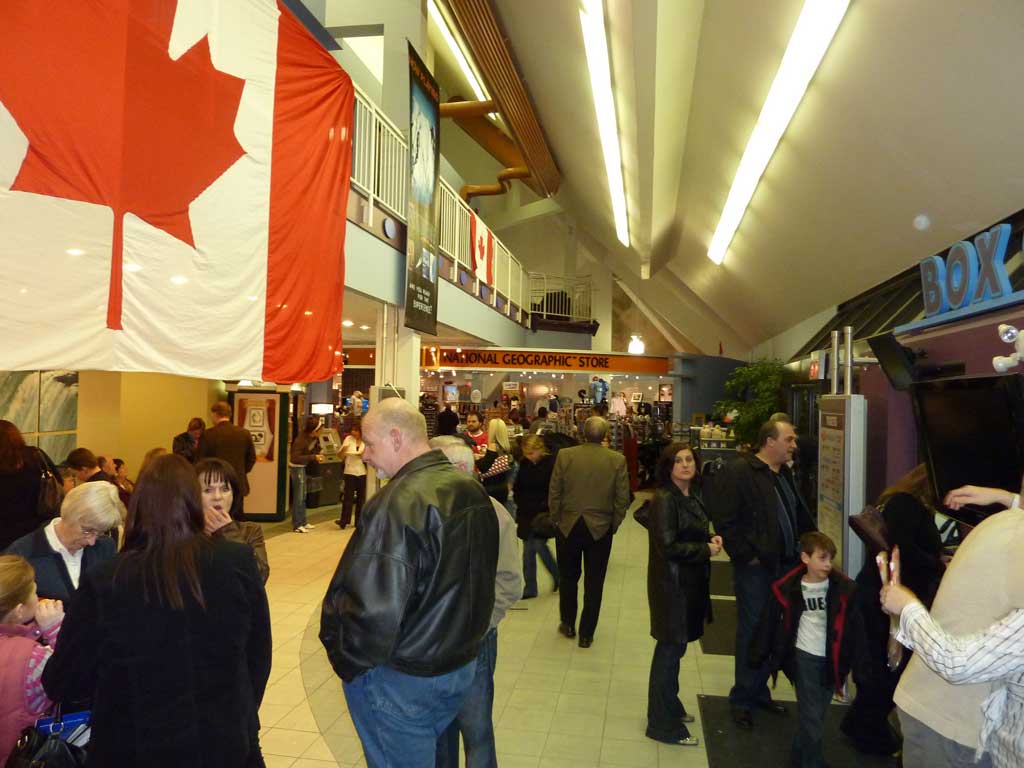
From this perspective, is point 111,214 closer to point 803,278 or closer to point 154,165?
point 154,165

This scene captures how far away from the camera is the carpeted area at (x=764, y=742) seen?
3521 millimetres

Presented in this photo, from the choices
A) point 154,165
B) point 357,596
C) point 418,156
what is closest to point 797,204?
point 418,156

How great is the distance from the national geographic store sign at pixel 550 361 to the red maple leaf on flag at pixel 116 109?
9.15m

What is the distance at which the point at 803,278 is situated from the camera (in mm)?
9281

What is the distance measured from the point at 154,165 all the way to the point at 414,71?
4.31m

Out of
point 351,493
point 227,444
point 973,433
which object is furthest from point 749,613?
point 351,493

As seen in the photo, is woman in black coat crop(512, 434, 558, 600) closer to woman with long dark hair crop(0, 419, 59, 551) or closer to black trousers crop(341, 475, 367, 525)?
woman with long dark hair crop(0, 419, 59, 551)

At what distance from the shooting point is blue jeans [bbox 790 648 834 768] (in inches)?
127

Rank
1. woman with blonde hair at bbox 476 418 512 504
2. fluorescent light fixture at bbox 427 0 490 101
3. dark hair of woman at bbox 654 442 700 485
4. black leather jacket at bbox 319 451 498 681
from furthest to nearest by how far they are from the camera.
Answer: fluorescent light fixture at bbox 427 0 490 101, woman with blonde hair at bbox 476 418 512 504, dark hair of woman at bbox 654 442 700 485, black leather jacket at bbox 319 451 498 681

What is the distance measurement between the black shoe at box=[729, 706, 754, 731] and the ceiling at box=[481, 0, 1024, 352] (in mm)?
3769

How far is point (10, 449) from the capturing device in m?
4.12

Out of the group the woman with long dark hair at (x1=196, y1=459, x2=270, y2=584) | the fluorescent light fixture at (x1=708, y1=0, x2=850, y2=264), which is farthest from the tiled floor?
the fluorescent light fixture at (x1=708, y1=0, x2=850, y2=264)

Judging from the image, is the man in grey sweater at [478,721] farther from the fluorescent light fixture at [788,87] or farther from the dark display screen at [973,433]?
the fluorescent light fixture at [788,87]

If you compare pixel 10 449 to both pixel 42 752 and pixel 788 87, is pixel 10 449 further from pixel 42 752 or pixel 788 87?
pixel 788 87
